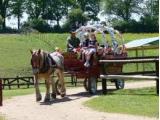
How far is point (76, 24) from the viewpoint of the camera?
91.1 m

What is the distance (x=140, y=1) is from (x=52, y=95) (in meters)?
104

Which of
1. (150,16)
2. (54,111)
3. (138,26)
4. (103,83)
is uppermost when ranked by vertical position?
(150,16)

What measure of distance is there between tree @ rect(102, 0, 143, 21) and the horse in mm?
94497

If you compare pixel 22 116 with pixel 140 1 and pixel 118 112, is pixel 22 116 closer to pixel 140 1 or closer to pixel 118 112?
pixel 118 112

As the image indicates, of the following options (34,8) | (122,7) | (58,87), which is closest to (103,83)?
(58,87)

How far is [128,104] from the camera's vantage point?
49.4 feet

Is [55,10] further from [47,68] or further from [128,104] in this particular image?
[128,104]

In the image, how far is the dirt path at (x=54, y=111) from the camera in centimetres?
1331

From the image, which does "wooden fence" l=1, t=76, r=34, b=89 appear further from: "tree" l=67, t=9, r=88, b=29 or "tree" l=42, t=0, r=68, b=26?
"tree" l=42, t=0, r=68, b=26

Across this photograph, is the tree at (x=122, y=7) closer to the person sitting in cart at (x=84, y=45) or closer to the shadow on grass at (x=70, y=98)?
the person sitting in cart at (x=84, y=45)

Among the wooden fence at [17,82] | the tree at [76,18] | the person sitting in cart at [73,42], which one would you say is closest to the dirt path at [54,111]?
the person sitting in cart at [73,42]

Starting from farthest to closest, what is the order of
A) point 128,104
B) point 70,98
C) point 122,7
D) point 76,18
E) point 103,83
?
1. point 122,7
2. point 76,18
3. point 103,83
4. point 70,98
5. point 128,104

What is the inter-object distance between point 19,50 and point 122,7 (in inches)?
2736

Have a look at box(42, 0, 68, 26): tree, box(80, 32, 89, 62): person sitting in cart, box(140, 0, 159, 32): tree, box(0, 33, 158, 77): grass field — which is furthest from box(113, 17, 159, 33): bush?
box(80, 32, 89, 62): person sitting in cart
